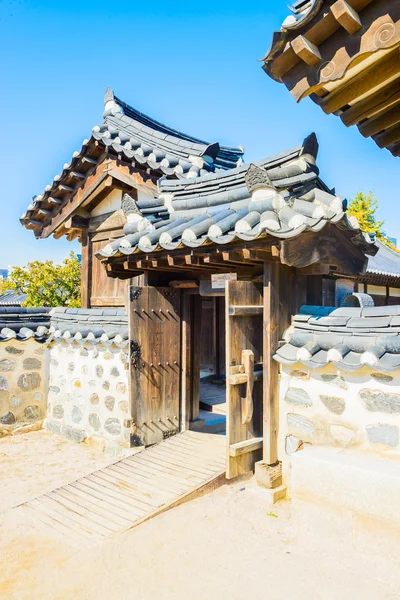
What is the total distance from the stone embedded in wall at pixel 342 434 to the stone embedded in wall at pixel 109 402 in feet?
12.4

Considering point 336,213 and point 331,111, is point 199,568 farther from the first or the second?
point 331,111

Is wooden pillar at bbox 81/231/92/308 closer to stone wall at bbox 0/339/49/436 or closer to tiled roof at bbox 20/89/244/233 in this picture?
tiled roof at bbox 20/89/244/233

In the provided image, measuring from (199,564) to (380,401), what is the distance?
233 centimetres

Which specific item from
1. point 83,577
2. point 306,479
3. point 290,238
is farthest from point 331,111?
point 83,577

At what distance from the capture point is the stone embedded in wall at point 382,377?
402 centimetres

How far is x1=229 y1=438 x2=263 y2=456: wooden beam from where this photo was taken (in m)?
4.95

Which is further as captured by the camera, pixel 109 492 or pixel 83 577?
pixel 109 492

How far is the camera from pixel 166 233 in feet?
17.3

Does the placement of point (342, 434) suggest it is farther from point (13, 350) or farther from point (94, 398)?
point (13, 350)

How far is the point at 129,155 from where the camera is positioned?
7648 millimetres

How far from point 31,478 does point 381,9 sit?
21.5 ft

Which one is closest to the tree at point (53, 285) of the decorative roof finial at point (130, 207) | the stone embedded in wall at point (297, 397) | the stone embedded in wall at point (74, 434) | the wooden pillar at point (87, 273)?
the wooden pillar at point (87, 273)

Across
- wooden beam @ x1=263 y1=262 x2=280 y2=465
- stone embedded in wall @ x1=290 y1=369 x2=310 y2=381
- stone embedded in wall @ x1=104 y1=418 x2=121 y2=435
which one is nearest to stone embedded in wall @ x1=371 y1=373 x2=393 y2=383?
stone embedded in wall @ x1=290 y1=369 x2=310 y2=381

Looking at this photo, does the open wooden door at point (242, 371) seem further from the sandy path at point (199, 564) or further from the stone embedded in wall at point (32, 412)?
the stone embedded in wall at point (32, 412)
